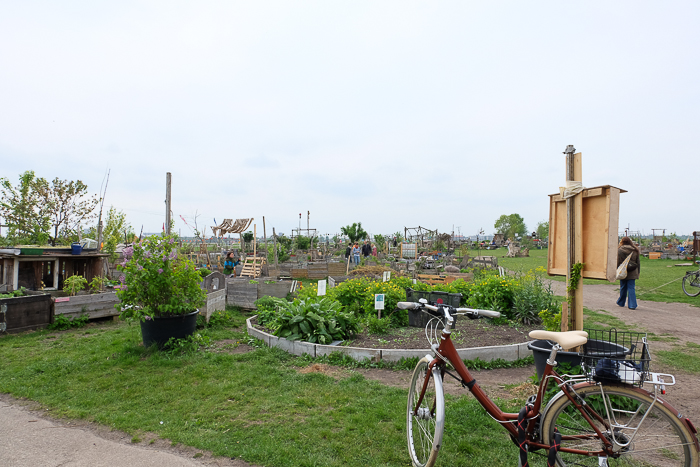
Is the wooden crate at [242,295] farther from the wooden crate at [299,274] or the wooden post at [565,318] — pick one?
the wooden crate at [299,274]

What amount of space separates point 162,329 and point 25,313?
343cm

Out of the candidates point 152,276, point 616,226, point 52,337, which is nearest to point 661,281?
point 616,226

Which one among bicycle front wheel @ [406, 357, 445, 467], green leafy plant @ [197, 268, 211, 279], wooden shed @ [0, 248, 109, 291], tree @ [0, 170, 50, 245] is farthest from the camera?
tree @ [0, 170, 50, 245]

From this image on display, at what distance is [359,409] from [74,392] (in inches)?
128

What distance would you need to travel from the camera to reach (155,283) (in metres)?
5.58

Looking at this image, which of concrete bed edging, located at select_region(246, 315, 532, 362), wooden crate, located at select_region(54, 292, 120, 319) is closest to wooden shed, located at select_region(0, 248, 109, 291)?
wooden crate, located at select_region(54, 292, 120, 319)

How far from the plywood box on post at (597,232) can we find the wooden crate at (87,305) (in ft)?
26.0

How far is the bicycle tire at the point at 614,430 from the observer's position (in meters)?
2.25

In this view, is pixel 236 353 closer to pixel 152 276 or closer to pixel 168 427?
pixel 152 276

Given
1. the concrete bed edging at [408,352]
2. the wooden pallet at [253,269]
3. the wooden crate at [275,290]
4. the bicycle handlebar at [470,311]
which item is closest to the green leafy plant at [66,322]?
the wooden crate at [275,290]

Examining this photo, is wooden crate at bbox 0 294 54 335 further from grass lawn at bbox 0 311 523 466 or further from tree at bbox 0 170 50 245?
tree at bbox 0 170 50 245

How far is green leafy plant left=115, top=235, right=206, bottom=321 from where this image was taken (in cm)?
557

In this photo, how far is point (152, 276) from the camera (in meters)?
5.56

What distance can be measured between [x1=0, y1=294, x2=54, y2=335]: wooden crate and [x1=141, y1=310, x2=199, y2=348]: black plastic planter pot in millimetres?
3054
